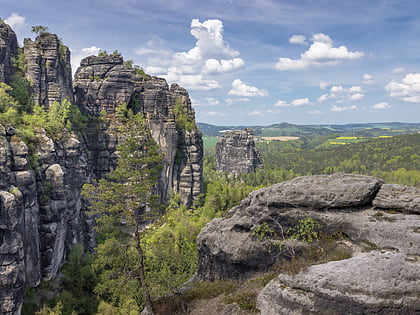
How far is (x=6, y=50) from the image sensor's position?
4516 cm

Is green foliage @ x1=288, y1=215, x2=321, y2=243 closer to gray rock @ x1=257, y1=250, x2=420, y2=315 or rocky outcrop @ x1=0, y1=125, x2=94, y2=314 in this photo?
gray rock @ x1=257, y1=250, x2=420, y2=315

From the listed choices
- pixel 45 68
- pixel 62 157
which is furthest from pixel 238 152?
pixel 62 157

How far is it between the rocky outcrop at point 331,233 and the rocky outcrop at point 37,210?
61.3ft

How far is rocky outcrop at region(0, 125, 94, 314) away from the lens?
26.5 meters

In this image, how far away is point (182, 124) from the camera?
2982 inches

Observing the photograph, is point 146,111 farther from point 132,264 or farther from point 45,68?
point 132,264

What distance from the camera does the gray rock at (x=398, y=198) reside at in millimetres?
13570

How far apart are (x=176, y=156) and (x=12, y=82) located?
126 feet

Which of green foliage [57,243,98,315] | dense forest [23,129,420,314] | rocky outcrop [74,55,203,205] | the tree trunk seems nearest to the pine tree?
the tree trunk

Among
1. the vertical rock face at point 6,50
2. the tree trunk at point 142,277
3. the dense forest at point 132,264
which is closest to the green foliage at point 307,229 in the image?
the dense forest at point 132,264

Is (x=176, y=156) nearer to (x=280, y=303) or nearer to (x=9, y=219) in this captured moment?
(x=9, y=219)

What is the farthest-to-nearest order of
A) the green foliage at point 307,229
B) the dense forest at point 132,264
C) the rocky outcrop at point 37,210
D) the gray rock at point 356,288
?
the rocky outcrop at point 37,210 → the dense forest at point 132,264 → the green foliage at point 307,229 → the gray rock at point 356,288

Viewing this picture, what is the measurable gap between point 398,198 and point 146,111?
60.9 meters

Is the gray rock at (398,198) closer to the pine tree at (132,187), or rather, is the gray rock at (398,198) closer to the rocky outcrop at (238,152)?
the pine tree at (132,187)
